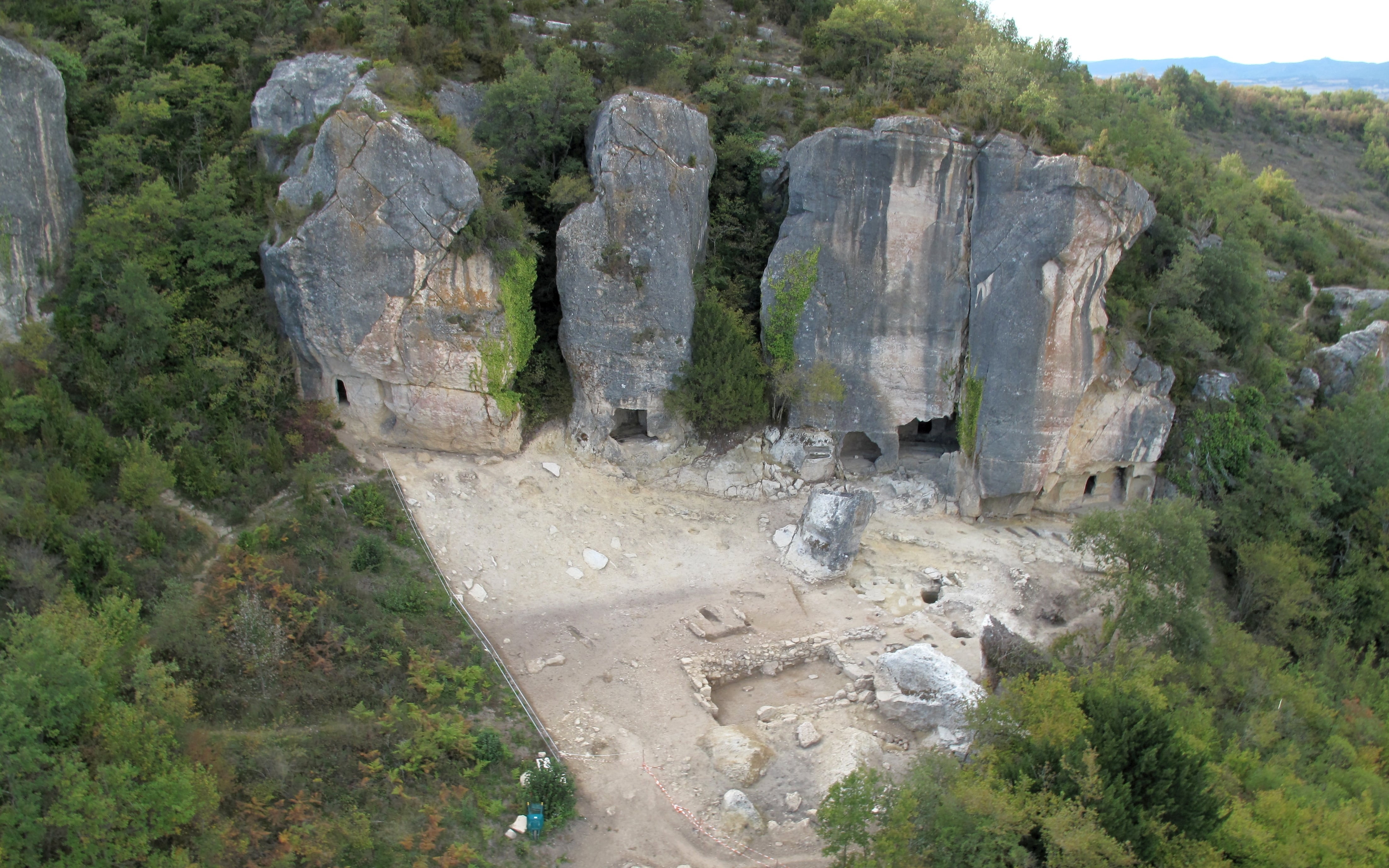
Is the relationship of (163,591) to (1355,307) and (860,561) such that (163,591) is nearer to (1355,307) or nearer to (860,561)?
(860,561)

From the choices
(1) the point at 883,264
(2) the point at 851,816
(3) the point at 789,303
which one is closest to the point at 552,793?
(2) the point at 851,816

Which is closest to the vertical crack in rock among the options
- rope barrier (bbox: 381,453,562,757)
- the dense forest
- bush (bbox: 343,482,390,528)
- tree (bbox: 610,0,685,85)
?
the dense forest

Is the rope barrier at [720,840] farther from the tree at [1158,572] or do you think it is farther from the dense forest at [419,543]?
the tree at [1158,572]

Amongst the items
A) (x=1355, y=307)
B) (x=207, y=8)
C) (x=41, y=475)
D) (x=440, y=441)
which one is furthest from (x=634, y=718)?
(x=1355, y=307)

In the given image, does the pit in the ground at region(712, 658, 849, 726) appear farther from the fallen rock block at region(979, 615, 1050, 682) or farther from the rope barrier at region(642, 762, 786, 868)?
the fallen rock block at region(979, 615, 1050, 682)

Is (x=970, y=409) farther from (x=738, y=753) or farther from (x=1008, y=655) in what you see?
(x=738, y=753)

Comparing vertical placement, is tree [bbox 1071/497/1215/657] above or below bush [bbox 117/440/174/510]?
below
